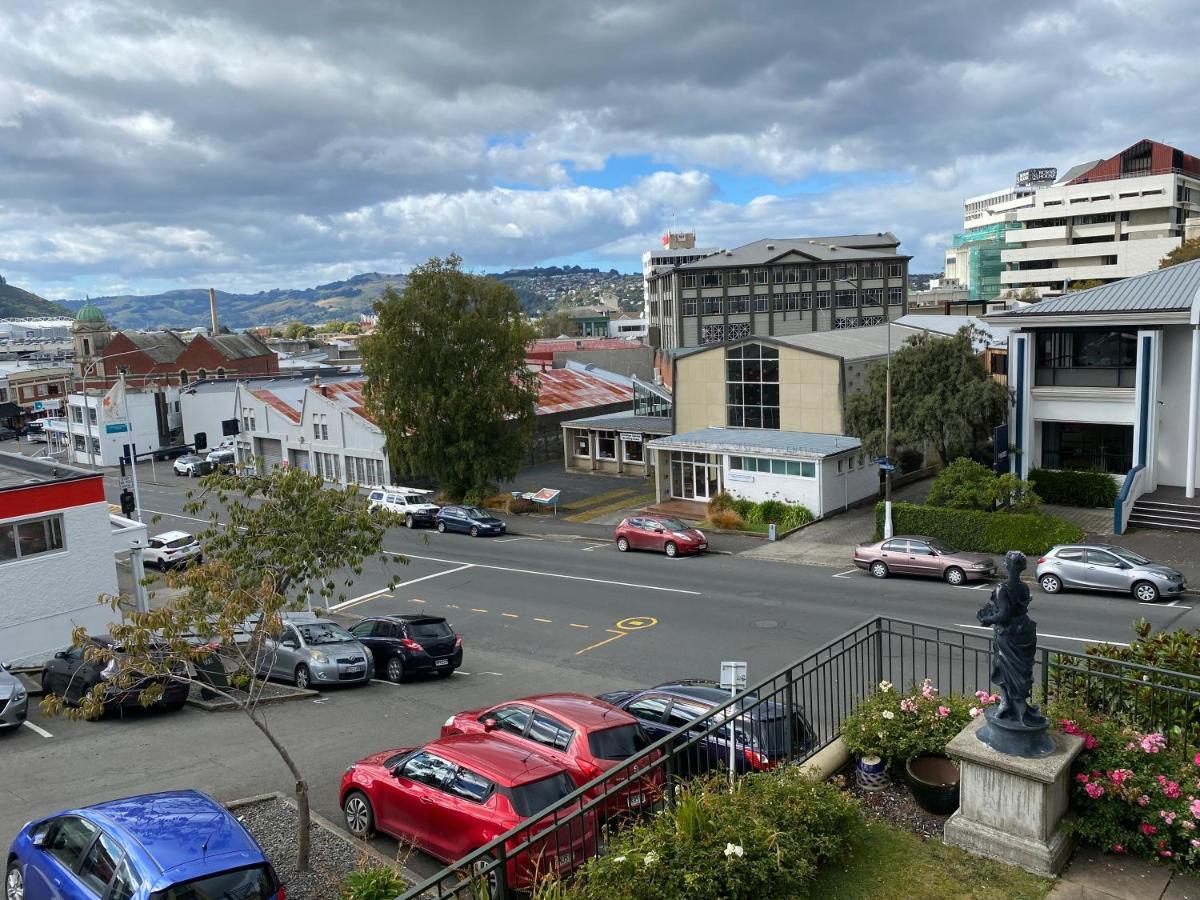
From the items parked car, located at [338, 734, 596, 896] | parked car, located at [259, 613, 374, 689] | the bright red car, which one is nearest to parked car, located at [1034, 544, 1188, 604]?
the bright red car

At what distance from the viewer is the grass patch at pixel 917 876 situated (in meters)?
7.37

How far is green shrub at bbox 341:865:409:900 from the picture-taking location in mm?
8773

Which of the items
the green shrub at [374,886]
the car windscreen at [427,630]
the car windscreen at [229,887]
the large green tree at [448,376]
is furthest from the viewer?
the large green tree at [448,376]

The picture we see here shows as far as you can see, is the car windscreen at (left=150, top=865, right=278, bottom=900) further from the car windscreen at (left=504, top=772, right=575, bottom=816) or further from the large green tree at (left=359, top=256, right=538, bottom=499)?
the large green tree at (left=359, top=256, right=538, bottom=499)

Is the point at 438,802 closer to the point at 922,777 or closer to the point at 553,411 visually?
the point at 922,777

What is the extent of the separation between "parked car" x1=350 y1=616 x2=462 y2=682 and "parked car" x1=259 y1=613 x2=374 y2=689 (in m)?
0.43

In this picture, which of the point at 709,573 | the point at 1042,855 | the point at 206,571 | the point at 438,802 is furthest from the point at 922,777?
the point at 709,573

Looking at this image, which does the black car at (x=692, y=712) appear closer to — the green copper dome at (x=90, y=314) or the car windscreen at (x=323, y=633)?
the car windscreen at (x=323, y=633)

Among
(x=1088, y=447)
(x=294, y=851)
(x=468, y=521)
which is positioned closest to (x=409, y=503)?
(x=468, y=521)

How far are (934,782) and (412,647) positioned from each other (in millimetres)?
14898

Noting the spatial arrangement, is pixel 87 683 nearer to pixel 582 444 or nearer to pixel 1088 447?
pixel 1088 447

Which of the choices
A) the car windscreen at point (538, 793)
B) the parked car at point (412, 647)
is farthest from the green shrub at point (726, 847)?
the parked car at point (412, 647)

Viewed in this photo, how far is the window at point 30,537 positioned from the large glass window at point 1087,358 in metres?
33.5

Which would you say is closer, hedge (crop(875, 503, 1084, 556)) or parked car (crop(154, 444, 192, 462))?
hedge (crop(875, 503, 1084, 556))
